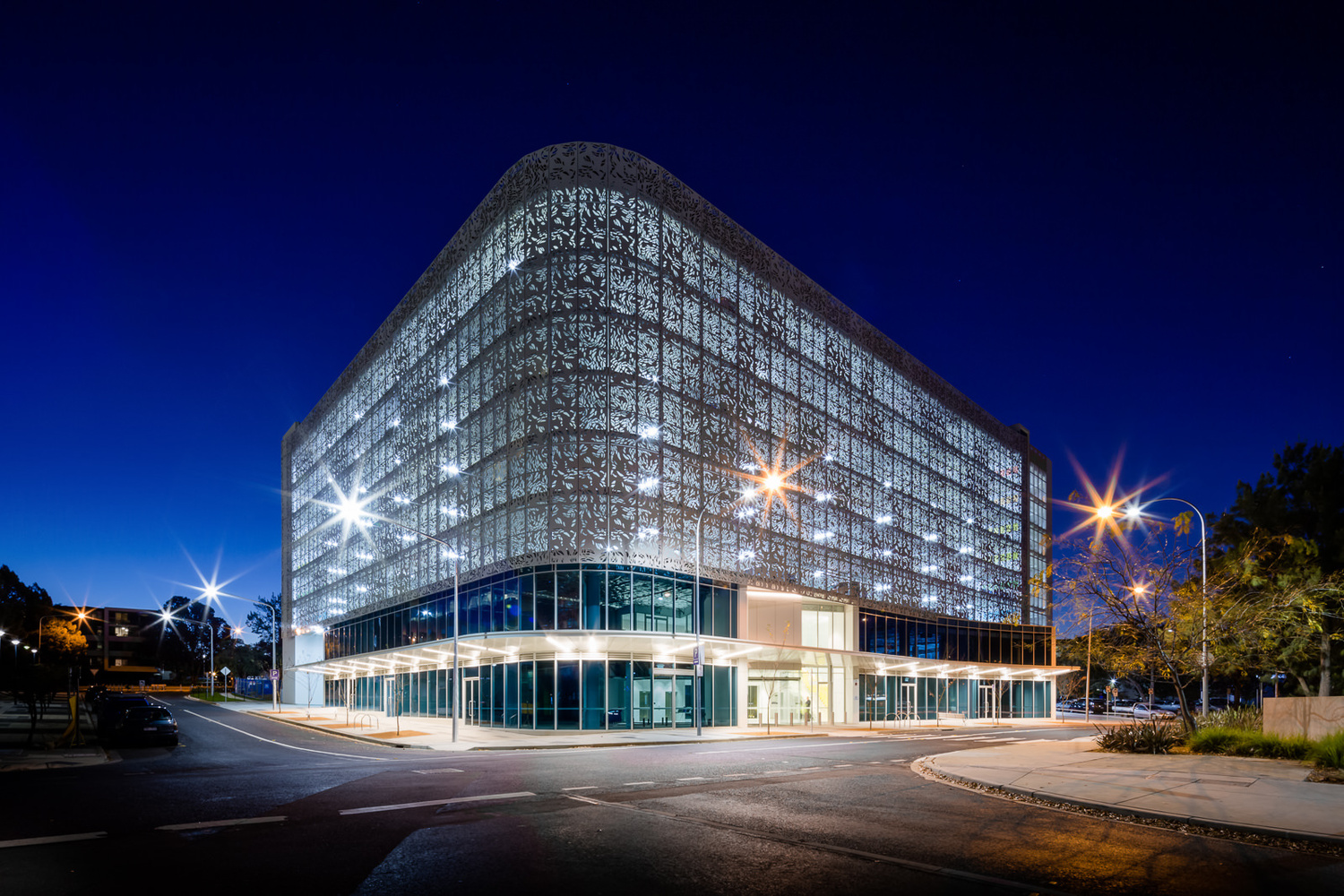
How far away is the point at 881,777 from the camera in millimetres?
19016

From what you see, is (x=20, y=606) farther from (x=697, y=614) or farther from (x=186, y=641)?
(x=186, y=641)

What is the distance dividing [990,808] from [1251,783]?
19.2 feet

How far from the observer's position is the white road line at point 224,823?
1234 cm

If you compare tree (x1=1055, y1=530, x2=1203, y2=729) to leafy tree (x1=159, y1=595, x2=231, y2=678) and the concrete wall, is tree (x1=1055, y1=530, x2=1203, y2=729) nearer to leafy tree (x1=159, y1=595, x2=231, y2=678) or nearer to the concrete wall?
the concrete wall

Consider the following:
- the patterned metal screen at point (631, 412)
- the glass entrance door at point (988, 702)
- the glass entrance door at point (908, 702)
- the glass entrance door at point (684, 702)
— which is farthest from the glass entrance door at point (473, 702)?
the glass entrance door at point (988, 702)

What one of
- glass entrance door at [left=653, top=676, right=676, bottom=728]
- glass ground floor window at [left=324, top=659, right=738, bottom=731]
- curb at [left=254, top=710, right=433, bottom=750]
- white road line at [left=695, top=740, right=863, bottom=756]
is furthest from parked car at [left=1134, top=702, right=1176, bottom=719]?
curb at [left=254, top=710, right=433, bottom=750]

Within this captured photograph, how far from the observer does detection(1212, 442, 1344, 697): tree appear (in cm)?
3809

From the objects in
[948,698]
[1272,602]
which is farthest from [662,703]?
[948,698]

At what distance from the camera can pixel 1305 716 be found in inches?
924

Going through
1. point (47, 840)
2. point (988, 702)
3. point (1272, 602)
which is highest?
point (1272, 602)

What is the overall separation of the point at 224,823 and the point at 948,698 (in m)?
62.3

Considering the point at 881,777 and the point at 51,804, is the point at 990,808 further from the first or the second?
the point at 51,804

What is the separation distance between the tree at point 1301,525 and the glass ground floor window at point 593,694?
2331cm

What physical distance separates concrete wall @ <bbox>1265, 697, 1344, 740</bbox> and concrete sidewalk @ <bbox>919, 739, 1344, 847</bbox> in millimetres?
2946
